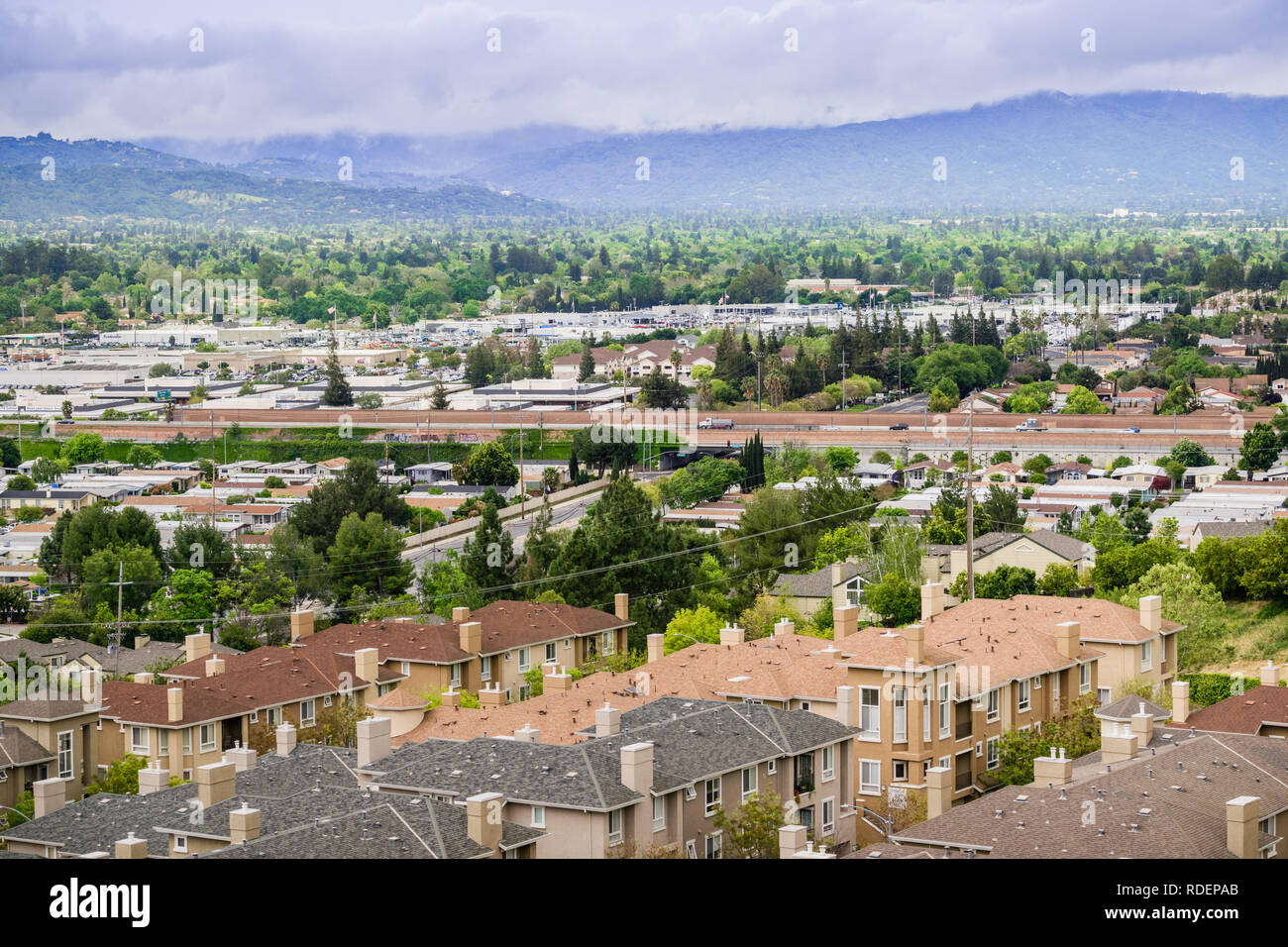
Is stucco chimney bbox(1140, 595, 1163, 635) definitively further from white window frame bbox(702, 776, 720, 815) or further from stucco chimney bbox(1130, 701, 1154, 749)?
white window frame bbox(702, 776, 720, 815)

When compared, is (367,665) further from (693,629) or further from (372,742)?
(372,742)

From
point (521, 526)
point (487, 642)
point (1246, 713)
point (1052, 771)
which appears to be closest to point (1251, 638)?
point (1246, 713)

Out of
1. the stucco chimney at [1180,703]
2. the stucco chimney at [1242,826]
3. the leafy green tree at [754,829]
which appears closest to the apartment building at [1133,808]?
the stucco chimney at [1242,826]

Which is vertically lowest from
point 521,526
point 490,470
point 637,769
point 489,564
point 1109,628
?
point 521,526

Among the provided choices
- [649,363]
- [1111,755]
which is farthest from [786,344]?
[1111,755]

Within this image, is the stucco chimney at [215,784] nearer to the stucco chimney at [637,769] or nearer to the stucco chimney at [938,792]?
the stucco chimney at [637,769]

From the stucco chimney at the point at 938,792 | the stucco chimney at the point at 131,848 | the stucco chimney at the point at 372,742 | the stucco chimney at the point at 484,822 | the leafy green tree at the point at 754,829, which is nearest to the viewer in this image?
the stucco chimney at the point at 131,848
